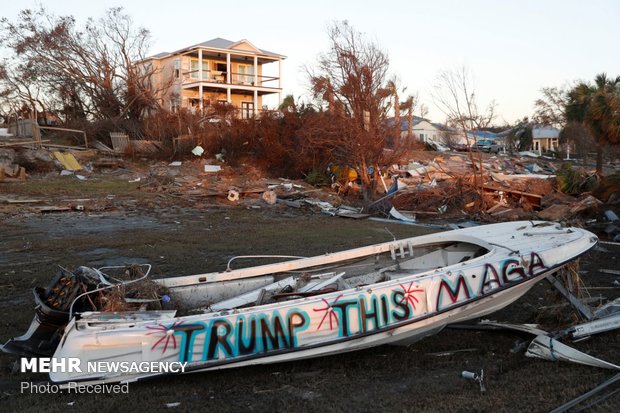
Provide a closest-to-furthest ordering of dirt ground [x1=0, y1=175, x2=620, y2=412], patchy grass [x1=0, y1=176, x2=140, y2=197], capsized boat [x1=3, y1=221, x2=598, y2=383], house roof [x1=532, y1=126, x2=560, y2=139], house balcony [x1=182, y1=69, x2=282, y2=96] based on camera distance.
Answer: dirt ground [x1=0, y1=175, x2=620, y2=412] < capsized boat [x1=3, y1=221, x2=598, y2=383] < patchy grass [x1=0, y1=176, x2=140, y2=197] < house balcony [x1=182, y1=69, x2=282, y2=96] < house roof [x1=532, y1=126, x2=560, y2=139]

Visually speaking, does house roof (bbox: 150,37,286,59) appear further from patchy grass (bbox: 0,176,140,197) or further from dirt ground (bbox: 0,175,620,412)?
dirt ground (bbox: 0,175,620,412)

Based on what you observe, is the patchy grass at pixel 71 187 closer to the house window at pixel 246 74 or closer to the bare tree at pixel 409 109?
the bare tree at pixel 409 109

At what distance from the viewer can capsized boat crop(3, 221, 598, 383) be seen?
14.9 feet

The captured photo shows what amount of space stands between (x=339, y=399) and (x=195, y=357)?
125cm

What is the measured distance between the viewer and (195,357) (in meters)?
4.61

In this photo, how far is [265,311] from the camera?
4754 mm

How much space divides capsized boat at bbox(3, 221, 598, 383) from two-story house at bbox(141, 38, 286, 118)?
3040 centimetres

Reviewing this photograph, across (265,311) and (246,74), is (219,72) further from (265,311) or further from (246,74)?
(265,311)

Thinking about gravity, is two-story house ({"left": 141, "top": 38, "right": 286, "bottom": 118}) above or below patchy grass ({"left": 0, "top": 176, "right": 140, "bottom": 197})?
above

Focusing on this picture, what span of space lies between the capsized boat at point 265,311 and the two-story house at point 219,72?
99.7 ft

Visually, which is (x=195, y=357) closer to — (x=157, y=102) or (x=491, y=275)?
(x=491, y=275)

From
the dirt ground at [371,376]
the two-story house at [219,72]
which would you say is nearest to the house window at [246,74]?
the two-story house at [219,72]

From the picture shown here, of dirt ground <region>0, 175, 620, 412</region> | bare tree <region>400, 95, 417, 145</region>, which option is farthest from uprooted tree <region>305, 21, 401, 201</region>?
dirt ground <region>0, 175, 620, 412</region>

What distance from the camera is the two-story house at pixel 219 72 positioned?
1439 inches
